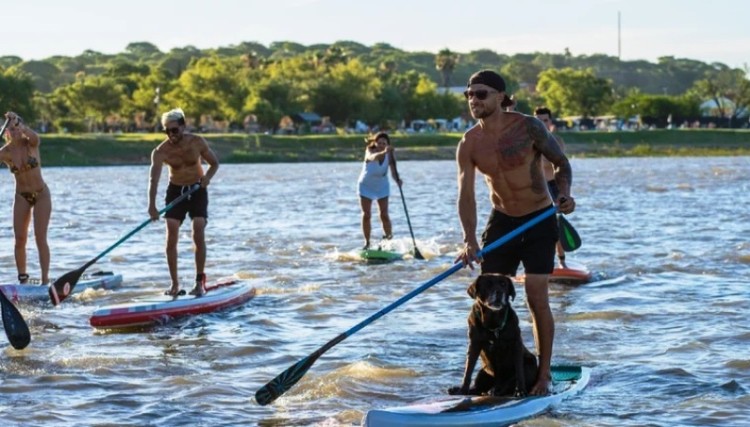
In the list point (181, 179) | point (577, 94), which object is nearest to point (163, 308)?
point (181, 179)

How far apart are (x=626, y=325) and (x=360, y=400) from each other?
418 cm

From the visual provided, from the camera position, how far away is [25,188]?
49.6 feet

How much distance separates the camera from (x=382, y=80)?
154000mm

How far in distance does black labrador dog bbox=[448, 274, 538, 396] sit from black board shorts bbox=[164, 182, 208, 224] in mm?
5538

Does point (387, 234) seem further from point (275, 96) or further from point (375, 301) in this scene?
point (275, 96)

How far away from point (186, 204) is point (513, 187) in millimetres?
5592

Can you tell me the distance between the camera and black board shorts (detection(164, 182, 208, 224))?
1387 centimetres

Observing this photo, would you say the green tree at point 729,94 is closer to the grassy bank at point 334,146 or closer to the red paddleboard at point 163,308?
the grassy bank at point 334,146

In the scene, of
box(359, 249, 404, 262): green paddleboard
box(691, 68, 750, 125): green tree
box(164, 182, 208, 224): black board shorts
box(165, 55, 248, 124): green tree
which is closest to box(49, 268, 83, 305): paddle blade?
box(164, 182, 208, 224): black board shorts

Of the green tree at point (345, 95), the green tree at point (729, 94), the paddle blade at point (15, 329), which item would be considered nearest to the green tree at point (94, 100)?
the green tree at point (345, 95)

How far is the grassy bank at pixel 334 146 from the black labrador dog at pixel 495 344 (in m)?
81.3

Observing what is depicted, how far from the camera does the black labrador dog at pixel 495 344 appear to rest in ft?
28.2

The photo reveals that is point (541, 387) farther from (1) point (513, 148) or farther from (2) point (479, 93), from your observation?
(2) point (479, 93)

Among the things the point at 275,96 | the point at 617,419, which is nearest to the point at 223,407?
the point at 617,419
